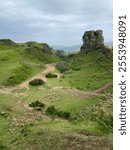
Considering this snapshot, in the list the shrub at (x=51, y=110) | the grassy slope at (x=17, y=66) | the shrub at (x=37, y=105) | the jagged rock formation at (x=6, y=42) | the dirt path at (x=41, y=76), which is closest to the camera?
the shrub at (x=51, y=110)

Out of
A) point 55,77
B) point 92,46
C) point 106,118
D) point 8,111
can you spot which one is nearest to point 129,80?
point 106,118

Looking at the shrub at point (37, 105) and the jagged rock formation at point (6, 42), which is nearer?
the shrub at point (37, 105)

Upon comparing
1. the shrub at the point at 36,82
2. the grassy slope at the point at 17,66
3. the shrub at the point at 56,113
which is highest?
the grassy slope at the point at 17,66

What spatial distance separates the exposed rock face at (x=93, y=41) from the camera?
90.1m

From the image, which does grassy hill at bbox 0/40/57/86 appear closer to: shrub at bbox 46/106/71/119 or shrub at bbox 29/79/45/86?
shrub at bbox 29/79/45/86

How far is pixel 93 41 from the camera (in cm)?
9212

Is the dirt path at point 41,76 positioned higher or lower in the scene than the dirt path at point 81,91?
higher

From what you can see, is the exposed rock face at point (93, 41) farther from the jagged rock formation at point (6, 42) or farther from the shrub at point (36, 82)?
the shrub at point (36, 82)

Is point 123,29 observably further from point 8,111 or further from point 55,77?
point 55,77

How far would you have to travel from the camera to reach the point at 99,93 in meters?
53.9

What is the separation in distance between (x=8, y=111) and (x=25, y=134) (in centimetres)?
1391

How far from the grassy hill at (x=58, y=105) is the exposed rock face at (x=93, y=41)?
9.68 feet

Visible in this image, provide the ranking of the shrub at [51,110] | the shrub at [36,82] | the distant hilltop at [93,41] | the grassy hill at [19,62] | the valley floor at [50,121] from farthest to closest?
the distant hilltop at [93,41]
the grassy hill at [19,62]
the shrub at [36,82]
the shrub at [51,110]
the valley floor at [50,121]

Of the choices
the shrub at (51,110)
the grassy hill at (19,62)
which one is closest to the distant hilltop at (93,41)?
the grassy hill at (19,62)
